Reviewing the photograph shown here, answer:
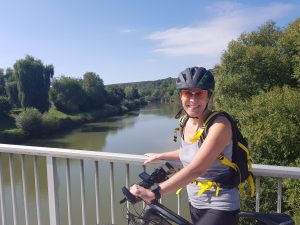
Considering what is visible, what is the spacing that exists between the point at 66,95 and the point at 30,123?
16300 millimetres

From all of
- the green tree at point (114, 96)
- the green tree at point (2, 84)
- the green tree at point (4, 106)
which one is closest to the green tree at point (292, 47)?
the green tree at point (4, 106)

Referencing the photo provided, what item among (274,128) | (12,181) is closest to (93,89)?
(274,128)

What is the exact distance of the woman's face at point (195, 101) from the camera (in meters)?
1.74

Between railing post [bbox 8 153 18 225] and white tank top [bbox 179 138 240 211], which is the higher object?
white tank top [bbox 179 138 240 211]

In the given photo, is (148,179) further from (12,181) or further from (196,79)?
(12,181)

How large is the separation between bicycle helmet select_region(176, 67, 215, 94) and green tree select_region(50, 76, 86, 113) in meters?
48.7

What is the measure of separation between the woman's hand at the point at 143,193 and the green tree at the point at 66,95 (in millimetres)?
48884

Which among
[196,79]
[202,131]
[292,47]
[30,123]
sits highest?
[292,47]

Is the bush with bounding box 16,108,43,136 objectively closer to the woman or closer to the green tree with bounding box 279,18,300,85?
the green tree with bounding box 279,18,300,85

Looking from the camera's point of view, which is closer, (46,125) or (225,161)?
(225,161)

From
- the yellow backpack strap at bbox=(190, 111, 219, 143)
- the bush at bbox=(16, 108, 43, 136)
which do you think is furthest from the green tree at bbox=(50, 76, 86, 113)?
the yellow backpack strap at bbox=(190, 111, 219, 143)

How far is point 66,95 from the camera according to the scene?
165 feet

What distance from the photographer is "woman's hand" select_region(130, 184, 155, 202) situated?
1547mm

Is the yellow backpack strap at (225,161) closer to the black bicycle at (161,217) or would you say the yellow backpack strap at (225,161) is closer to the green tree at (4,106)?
the black bicycle at (161,217)
